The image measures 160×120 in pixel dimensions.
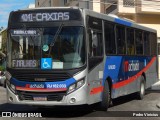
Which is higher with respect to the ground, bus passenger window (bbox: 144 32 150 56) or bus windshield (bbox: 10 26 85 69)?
bus windshield (bbox: 10 26 85 69)

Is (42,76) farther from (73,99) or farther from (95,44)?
(95,44)

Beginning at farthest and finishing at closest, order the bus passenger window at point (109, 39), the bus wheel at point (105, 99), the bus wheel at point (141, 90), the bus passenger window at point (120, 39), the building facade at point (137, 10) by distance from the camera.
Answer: the building facade at point (137, 10), the bus wheel at point (141, 90), the bus passenger window at point (120, 39), the bus passenger window at point (109, 39), the bus wheel at point (105, 99)

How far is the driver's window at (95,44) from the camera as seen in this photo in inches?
492

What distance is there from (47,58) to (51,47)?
33 cm

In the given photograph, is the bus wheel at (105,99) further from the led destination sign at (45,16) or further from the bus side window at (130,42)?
the bus side window at (130,42)

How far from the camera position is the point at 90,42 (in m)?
12.5

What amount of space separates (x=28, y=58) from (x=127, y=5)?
75.5 feet

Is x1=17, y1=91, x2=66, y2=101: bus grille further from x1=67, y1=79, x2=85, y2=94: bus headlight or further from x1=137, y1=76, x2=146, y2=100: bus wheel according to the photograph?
x1=137, y1=76, x2=146, y2=100: bus wheel

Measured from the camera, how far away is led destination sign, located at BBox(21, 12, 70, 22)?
12391 mm

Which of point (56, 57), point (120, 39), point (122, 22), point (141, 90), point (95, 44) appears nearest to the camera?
point (56, 57)

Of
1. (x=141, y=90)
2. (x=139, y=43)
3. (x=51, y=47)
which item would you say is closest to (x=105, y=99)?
(x=51, y=47)

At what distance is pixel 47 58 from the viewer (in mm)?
12211

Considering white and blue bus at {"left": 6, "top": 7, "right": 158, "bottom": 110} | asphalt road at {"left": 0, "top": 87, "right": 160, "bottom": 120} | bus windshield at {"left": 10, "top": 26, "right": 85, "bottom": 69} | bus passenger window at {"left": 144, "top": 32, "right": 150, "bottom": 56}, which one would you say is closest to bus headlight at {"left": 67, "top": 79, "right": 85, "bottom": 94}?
white and blue bus at {"left": 6, "top": 7, "right": 158, "bottom": 110}

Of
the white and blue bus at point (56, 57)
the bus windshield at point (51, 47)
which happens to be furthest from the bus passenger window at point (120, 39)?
the bus windshield at point (51, 47)
